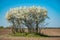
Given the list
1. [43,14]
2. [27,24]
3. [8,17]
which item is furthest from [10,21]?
[43,14]

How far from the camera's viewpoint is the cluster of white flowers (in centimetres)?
3189

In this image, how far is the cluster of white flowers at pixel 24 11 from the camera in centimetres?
3189

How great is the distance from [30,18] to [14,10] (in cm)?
296

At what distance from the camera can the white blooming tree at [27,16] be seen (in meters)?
31.8

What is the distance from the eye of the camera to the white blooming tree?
104 ft

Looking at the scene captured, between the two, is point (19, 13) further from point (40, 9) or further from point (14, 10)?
point (40, 9)

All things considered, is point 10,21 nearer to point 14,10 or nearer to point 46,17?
point 14,10

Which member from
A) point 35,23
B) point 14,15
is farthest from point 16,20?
point 35,23

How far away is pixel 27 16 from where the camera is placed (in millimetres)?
31859

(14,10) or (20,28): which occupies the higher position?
(14,10)

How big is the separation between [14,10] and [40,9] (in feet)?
12.5

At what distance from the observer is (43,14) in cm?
3200

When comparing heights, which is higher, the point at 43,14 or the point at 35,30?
the point at 43,14

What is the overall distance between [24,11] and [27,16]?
100cm
